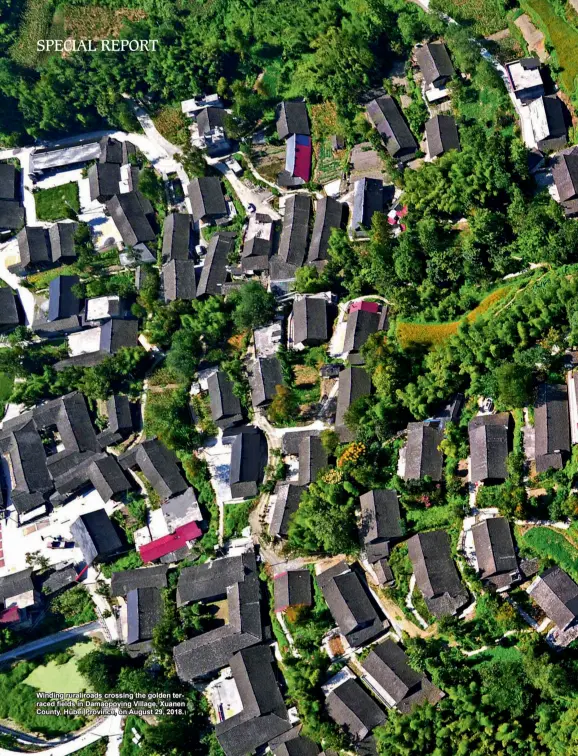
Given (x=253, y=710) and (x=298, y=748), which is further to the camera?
(x=253, y=710)

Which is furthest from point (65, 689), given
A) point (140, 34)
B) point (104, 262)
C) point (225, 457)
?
point (140, 34)

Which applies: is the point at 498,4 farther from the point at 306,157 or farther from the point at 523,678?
the point at 523,678

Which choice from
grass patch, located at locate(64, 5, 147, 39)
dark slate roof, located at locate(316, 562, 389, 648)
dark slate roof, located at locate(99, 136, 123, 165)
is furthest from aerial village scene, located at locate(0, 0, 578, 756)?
grass patch, located at locate(64, 5, 147, 39)

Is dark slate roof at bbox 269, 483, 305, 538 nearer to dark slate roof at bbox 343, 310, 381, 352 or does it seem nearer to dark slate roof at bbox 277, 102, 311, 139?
dark slate roof at bbox 343, 310, 381, 352

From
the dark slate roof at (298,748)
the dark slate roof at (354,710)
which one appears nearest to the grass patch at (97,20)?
the dark slate roof at (354,710)

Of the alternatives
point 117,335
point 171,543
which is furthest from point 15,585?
point 117,335

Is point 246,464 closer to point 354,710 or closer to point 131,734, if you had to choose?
point 354,710
